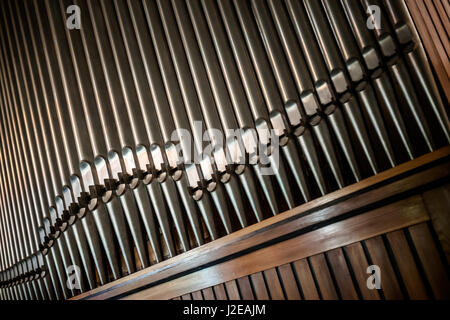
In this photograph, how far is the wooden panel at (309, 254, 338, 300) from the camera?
2047 millimetres

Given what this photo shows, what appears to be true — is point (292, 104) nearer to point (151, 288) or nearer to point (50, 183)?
point (151, 288)

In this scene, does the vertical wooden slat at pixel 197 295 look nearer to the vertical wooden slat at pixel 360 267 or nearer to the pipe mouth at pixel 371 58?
the vertical wooden slat at pixel 360 267

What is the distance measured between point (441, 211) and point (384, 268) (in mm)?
363

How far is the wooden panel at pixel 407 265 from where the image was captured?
184 centimetres

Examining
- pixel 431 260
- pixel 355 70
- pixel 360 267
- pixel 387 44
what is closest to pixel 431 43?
pixel 387 44

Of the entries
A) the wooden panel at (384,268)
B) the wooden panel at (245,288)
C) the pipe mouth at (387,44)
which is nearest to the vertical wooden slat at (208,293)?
the wooden panel at (245,288)

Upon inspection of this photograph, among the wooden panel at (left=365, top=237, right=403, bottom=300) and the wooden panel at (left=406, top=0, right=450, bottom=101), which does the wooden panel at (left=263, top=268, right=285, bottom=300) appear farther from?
the wooden panel at (left=406, top=0, right=450, bottom=101)

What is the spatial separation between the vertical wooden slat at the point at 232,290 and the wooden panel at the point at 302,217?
69 mm

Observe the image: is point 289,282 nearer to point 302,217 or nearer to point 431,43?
point 302,217

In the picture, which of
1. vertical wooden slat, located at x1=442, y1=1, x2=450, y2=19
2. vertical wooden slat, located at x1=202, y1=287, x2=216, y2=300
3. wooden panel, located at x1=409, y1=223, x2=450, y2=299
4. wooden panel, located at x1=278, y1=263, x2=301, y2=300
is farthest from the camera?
vertical wooden slat, located at x1=202, y1=287, x2=216, y2=300

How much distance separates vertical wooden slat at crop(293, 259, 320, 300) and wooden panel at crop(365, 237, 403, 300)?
33cm

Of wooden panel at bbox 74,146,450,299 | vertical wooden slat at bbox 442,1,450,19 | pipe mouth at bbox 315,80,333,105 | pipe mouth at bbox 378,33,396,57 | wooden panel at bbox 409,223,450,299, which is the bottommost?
wooden panel at bbox 409,223,450,299

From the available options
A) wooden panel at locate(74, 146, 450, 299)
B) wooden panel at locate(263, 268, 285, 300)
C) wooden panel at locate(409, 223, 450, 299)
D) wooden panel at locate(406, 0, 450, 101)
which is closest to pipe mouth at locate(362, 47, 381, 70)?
wooden panel at locate(406, 0, 450, 101)

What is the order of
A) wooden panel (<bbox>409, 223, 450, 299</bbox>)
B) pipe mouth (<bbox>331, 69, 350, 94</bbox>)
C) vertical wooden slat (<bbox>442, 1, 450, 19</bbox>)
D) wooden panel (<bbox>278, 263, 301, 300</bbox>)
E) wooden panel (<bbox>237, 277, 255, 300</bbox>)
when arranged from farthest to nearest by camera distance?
wooden panel (<bbox>237, 277, 255, 300</bbox>)
wooden panel (<bbox>278, 263, 301, 300</bbox>)
pipe mouth (<bbox>331, 69, 350, 94</bbox>)
vertical wooden slat (<bbox>442, 1, 450, 19</bbox>)
wooden panel (<bbox>409, 223, 450, 299</bbox>)
